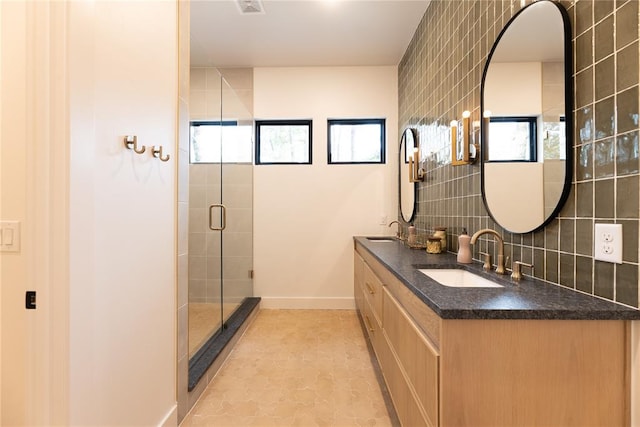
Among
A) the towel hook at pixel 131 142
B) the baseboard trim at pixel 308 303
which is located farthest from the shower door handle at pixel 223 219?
the towel hook at pixel 131 142

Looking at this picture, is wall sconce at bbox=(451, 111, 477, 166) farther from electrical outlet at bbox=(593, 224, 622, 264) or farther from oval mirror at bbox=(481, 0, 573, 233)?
electrical outlet at bbox=(593, 224, 622, 264)

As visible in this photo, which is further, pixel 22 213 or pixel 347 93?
pixel 347 93

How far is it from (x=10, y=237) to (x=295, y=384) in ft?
5.63

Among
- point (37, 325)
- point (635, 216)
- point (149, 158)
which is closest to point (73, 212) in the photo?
point (37, 325)

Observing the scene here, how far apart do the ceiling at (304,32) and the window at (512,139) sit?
5.37 ft

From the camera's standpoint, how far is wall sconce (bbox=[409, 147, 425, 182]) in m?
2.80

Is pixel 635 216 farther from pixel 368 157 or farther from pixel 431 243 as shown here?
pixel 368 157

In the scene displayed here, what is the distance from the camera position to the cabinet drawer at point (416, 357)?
980 millimetres

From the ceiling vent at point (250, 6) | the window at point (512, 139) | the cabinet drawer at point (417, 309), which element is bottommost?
the cabinet drawer at point (417, 309)

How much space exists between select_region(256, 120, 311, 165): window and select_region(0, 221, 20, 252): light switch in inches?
116

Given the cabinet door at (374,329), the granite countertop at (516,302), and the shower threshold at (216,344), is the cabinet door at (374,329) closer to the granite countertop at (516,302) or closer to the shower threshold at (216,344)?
the granite countertop at (516,302)

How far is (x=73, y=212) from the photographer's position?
929 millimetres

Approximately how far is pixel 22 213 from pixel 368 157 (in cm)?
331

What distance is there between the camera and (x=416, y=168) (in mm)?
2863
